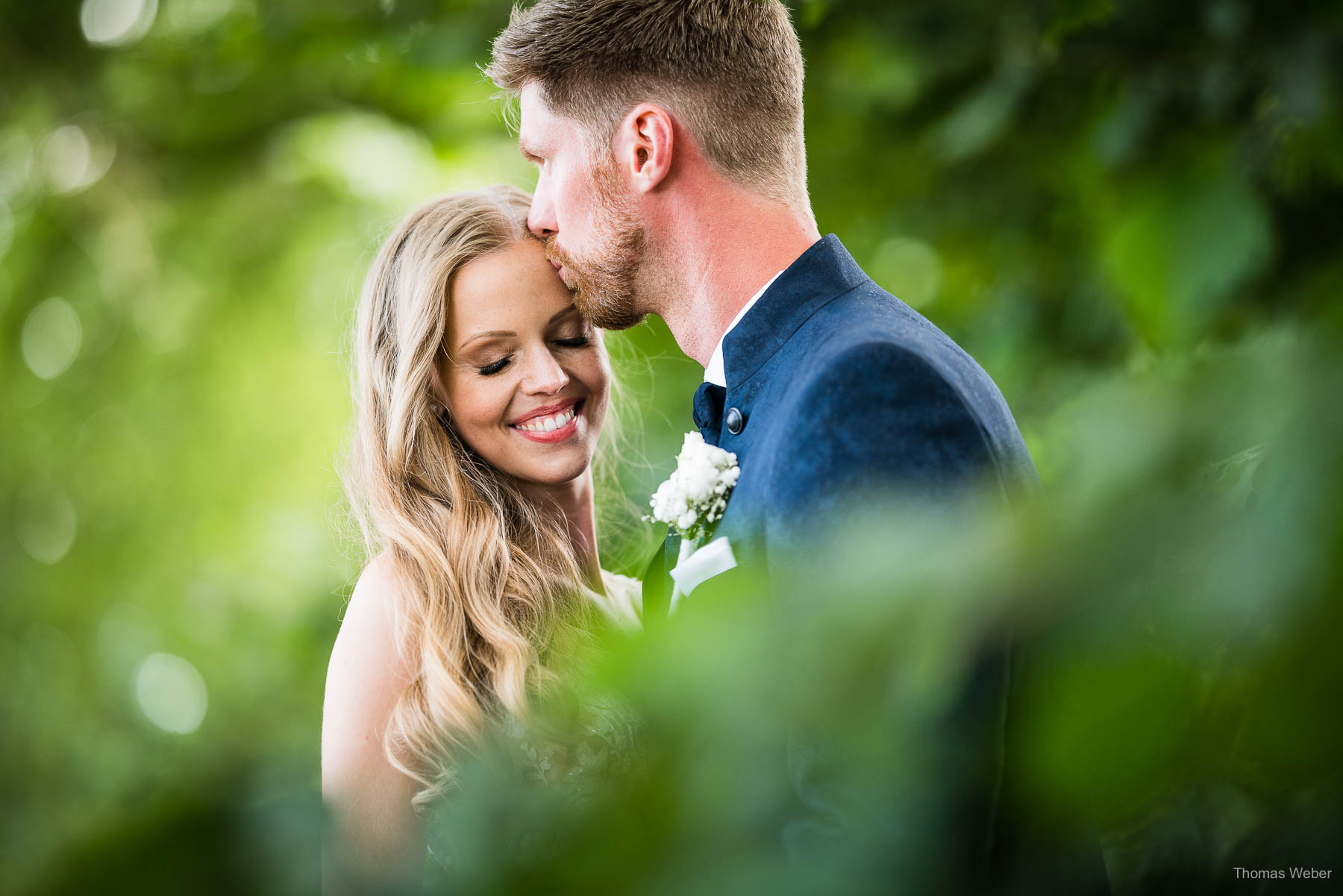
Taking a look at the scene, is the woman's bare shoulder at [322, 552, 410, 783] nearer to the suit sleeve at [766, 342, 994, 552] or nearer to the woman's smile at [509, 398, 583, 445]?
the woman's smile at [509, 398, 583, 445]

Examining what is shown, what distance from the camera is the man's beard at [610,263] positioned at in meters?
2.07

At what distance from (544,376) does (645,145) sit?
1.74ft

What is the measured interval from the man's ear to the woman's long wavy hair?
39 centimetres

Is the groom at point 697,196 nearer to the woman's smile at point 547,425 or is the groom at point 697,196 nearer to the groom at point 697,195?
the groom at point 697,195

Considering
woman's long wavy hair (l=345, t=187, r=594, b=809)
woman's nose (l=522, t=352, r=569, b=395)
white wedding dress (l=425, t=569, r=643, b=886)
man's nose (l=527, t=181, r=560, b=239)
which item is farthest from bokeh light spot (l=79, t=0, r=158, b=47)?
white wedding dress (l=425, t=569, r=643, b=886)

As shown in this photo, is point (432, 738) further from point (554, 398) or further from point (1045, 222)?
point (1045, 222)

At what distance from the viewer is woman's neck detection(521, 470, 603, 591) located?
8.22ft

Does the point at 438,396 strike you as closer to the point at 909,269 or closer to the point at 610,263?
the point at 610,263

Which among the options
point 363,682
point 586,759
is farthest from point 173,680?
point 586,759

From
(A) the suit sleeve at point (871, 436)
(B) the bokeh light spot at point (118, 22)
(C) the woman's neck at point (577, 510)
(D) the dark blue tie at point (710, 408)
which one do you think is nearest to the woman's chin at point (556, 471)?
(C) the woman's neck at point (577, 510)

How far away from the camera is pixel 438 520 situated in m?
2.29

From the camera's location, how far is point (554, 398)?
7.52ft

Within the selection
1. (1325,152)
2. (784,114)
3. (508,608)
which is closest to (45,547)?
(508,608)

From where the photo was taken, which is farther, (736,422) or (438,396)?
(438,396)
